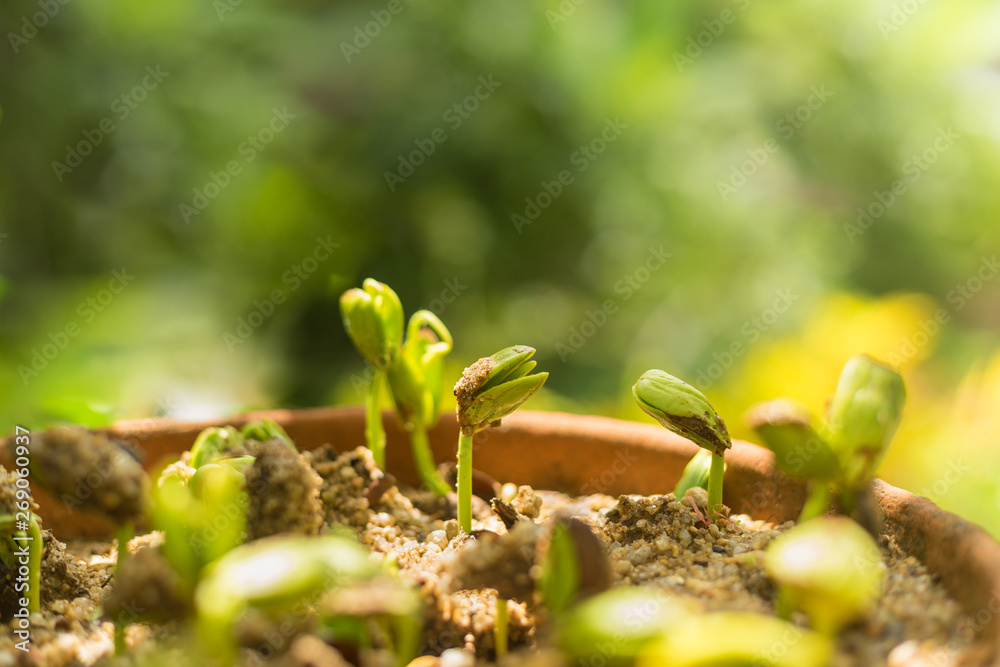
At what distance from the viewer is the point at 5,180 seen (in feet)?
6.92

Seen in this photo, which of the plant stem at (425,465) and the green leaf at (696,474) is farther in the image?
the plant stem at (425,465)

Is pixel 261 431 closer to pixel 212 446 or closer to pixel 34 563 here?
pixel 212 446

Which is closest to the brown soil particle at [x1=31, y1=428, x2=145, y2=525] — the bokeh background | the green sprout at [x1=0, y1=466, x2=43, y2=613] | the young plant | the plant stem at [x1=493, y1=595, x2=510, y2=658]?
the young plant

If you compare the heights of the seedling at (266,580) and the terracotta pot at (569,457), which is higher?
the seedling at (266,580)

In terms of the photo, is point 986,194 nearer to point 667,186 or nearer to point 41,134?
point 667,186

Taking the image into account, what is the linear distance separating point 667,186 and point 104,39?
64.8 inches

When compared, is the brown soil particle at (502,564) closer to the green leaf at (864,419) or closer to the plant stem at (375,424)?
the green leaf at (864,419)

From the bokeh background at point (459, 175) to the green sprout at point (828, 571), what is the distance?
1378 mm

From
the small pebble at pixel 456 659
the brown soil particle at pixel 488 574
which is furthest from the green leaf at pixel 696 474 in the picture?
the small pebble at pixel 456 659

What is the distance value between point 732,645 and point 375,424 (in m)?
0.57

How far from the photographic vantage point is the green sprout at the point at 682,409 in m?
0.67

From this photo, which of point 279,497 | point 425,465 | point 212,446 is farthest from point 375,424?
point 279,497

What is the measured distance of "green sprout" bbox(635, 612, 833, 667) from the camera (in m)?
0.40

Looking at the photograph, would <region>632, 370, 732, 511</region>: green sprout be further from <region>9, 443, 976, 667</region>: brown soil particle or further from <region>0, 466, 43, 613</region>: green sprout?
<region>0, 466, 43, 613</region>: green sprout
